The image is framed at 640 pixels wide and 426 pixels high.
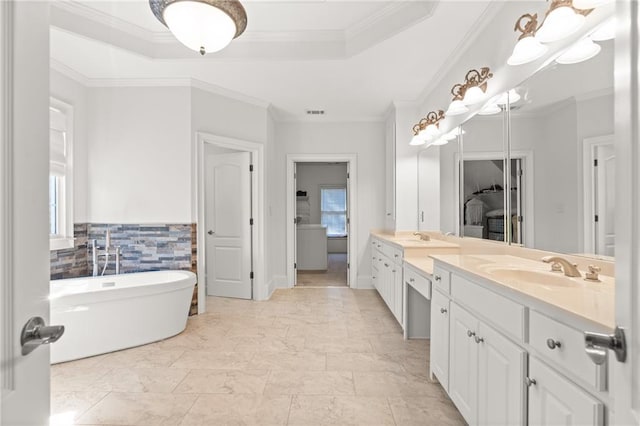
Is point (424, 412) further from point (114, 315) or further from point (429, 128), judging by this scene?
point (429, 128)

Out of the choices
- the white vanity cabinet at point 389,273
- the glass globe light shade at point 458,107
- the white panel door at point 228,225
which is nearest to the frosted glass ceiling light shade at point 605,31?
the glass globe light shade at point 458,107

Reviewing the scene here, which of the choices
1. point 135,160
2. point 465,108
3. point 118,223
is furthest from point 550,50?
point 118,223

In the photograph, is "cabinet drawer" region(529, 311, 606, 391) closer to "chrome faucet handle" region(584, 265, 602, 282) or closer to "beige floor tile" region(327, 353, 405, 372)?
"chrome faucet handle" region(584, 265, 602, 282)

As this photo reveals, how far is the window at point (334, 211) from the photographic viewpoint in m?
9.92

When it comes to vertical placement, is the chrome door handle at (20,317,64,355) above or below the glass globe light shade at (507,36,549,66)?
below

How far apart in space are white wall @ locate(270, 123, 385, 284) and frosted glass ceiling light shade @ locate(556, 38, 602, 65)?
3705 millimetres

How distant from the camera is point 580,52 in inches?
65.2

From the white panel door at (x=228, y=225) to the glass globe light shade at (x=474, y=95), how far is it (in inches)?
117

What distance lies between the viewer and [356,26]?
321 centimetres

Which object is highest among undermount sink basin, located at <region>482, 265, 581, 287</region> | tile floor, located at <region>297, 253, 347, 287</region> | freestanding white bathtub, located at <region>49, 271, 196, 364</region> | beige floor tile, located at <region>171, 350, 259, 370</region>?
undermount sink basin, located at <region>482, 265, 581, 287</region>

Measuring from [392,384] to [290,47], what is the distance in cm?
308

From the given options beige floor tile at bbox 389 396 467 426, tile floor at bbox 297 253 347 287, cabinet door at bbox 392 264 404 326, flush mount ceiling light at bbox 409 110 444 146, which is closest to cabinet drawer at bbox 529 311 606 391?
beige floor tile at bbox 389 396 467 426

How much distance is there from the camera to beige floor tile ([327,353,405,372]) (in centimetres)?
265

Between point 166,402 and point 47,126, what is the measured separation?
206 cm
